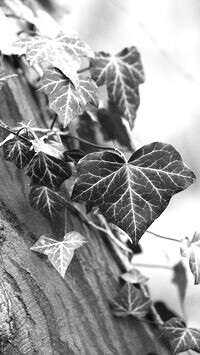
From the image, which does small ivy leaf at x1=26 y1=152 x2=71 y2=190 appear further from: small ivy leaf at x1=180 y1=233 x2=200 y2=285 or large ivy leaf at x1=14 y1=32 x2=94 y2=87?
small ivy leaf at x1=180 y1=233 x2=200 y2=285

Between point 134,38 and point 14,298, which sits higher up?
point 134,38

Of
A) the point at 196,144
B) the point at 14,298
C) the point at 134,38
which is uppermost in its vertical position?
the point at 134,38

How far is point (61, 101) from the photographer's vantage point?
756 mm

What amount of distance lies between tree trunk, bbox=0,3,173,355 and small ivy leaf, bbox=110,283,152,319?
0.01 m

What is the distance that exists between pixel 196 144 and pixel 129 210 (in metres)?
1.33

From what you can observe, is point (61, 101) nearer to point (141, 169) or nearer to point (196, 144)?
point (141, 169)

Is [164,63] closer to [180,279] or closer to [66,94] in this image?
[180,279]

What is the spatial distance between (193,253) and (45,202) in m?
0.25

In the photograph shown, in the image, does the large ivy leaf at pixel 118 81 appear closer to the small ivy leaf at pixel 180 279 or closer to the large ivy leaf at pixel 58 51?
the large ivy leaf at pixel 58 51

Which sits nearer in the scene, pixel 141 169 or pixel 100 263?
pixel 141 169

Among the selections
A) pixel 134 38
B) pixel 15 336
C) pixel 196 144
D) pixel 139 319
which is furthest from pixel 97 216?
pixel 134 38

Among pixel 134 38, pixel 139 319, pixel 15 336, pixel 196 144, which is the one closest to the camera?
pixel 15 336

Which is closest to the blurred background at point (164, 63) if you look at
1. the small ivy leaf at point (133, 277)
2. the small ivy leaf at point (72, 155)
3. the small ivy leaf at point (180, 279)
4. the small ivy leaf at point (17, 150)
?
the small ivy leaf at point (180, 279)

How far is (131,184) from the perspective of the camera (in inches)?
29.0
